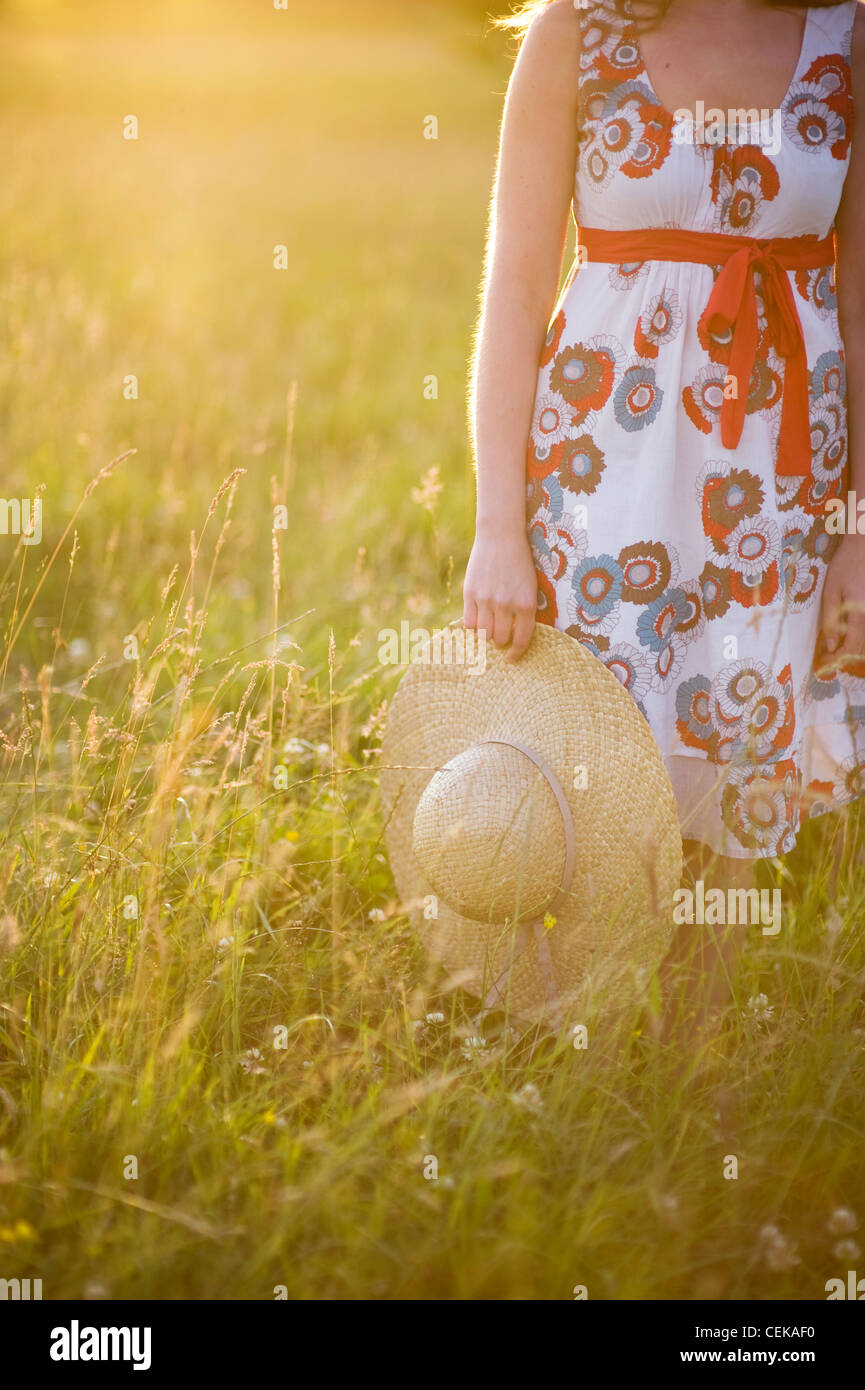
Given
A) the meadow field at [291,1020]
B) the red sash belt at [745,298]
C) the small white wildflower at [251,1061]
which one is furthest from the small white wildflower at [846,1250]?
the red sash belt at [745,298]

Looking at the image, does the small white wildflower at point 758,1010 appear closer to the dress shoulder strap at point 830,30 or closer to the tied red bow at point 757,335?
the tied red bow at point 757,335

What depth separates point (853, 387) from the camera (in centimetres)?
198

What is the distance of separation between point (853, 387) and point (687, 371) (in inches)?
14.4

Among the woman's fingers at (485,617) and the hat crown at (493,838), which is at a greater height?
the woman's fingers at (485,617)

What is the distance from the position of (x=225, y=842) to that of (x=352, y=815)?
0.40 m

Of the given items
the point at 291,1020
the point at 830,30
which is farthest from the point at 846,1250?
the point at 830,30

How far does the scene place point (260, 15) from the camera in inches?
935

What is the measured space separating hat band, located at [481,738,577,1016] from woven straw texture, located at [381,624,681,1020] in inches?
0.5

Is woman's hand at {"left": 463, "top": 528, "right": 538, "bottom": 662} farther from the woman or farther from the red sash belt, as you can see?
the red sash belt

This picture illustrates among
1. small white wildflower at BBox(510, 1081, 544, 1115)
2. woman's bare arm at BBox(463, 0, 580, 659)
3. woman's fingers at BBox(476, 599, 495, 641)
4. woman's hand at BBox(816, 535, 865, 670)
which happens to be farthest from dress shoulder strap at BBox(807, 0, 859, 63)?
small white wildflower at BBox(510, 1081, 544, 1115)

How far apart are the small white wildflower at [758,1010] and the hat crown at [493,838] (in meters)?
0.41

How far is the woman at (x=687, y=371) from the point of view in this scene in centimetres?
177

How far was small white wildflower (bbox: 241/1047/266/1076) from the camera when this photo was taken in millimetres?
1808

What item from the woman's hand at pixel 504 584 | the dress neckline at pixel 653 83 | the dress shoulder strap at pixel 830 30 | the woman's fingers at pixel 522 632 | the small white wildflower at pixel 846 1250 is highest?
the dress shoulder strap at pixel 830 30
